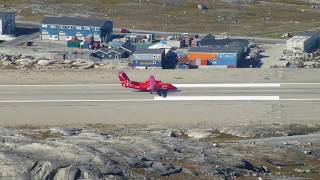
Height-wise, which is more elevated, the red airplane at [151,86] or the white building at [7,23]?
the white building at [7,23]

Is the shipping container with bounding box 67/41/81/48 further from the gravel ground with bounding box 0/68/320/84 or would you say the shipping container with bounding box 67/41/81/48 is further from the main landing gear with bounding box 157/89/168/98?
the main landing gear with bounding box 157/89/168/98

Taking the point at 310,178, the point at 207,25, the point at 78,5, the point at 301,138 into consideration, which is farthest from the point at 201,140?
the point at 78,5

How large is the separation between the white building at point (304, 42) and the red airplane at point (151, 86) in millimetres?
20450

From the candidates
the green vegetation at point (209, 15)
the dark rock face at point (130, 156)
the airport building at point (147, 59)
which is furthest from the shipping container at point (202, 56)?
the dark rock face at point (130, 156)

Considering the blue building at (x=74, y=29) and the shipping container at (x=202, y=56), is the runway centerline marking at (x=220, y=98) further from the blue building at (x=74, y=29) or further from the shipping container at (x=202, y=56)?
the blue building at (x=74, y=29)

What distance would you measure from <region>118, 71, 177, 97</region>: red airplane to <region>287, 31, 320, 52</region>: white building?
20.5 m

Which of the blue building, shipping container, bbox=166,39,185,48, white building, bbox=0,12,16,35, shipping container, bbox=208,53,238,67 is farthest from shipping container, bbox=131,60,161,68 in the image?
white building, bbox=0,12,16,35

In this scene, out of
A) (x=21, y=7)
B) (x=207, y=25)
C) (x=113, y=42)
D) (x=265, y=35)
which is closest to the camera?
(x=113, y=42)

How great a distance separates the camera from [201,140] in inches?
1786

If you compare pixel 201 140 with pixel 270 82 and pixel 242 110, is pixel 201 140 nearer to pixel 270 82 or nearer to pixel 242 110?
pixel 242 110

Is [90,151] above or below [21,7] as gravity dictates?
below

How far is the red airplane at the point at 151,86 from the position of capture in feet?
181

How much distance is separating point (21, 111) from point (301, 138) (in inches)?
658

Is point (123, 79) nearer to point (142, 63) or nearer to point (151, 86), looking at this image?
point (151, 86)
